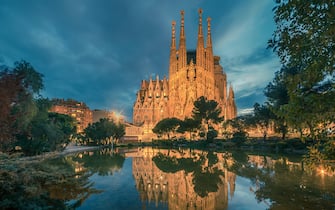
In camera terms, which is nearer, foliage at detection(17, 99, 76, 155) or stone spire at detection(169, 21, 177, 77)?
foliage at detection(17, 99, 76, 155)

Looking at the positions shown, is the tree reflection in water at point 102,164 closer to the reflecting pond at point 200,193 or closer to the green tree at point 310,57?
the reflecting pond at point 200,193

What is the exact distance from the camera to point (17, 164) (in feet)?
23.1

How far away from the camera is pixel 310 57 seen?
3.56 metres

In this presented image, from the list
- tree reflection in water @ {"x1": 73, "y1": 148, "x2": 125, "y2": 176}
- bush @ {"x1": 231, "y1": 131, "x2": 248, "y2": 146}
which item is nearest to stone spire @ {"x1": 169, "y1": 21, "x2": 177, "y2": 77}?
bush @ {"x1": 231, "y1": 131, "x2": 248, "y2": 146}

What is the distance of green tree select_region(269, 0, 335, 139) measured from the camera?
3072mm

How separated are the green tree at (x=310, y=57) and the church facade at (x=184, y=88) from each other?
7105 cm

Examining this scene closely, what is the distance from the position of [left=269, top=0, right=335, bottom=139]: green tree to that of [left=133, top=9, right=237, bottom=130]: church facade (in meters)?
71.1

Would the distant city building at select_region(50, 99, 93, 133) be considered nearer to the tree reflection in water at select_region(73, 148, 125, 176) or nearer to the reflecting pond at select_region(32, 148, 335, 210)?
the tree reflection in water at select_region(73, 148, 125, 176)

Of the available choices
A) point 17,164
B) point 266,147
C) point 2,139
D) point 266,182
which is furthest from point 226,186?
point 266,147

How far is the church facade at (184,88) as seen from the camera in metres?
78.2

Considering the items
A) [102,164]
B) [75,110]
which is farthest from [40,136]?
[75,110]

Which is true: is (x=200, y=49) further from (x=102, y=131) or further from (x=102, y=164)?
(x=102, y=164)

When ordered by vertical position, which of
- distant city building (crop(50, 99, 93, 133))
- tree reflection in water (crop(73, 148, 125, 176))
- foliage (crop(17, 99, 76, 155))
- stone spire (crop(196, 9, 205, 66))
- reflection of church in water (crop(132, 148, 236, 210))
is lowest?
reflection of church in water (crop(132, 148, 236, 210))

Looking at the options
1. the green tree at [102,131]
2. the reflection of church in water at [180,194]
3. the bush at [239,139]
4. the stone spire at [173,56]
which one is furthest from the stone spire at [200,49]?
the reflection of church in water at [180,194]
